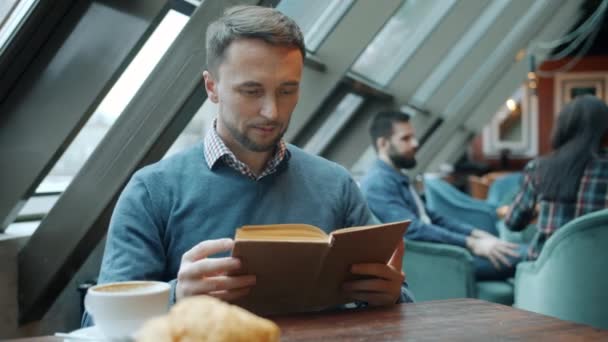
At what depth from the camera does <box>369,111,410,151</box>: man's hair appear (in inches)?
156

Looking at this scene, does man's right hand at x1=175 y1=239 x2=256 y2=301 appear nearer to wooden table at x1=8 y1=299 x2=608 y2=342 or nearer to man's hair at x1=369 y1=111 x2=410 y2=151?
wooden table at x1=8 y1=299 x2=608 y2=342

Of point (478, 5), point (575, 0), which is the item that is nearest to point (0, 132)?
Result: point (478, 5)

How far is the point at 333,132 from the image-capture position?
516 cm

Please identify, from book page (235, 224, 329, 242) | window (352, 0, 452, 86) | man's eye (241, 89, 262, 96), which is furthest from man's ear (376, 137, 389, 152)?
book page (235, 224, 329, 242)

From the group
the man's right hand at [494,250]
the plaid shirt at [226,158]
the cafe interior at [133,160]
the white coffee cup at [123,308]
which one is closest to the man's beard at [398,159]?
the cafe interior at [133,160]

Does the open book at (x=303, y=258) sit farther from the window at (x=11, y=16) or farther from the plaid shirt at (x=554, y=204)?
the plaid shirt at (x=554, y=204)

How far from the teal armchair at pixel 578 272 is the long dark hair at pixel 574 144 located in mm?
674

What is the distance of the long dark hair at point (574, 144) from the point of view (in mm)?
3184

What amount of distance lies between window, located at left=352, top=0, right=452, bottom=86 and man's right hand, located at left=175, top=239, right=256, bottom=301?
11.3 ft

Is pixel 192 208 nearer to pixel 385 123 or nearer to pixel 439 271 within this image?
pixel 439 271

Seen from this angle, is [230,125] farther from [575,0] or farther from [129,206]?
[575,0]

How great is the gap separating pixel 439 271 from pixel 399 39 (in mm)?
2403

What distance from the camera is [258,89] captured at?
1512 mm

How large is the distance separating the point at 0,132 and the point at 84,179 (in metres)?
0.31
